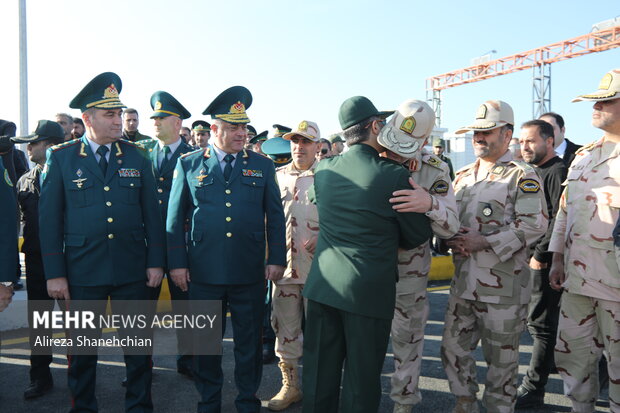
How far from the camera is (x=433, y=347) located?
4.97m

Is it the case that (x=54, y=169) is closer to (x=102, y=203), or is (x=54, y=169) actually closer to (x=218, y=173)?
(x=102, y=203)

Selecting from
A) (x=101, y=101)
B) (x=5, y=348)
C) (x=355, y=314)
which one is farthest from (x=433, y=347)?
(x=5, y=348)

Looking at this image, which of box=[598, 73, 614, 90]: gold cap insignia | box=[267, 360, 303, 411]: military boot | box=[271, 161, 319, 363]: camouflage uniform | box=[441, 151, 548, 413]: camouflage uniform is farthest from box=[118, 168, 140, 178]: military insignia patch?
box=[598, 73, 614, 90]: gold cap insignia

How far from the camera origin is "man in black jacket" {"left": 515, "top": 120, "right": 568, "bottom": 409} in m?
3.76

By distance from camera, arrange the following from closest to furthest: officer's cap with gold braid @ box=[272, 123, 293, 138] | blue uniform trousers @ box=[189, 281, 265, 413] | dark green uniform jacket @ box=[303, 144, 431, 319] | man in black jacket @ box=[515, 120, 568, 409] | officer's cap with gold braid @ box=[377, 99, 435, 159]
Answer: dark green uniform jacket @ box=[303, 144, 431, 319]
officer's cap with gold braid @ box=[377, 99, 435, 159]
blue uniform trousers @ box=[189, 281, 265, 413]
man in black jacket @ box=[515, 120, 568, 409]
officer's cap with gold braid @ box=[272, 123, 293, 138]

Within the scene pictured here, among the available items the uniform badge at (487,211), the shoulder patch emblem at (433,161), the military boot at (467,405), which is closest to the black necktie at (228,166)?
the shoulder patch emblem at (433,161)

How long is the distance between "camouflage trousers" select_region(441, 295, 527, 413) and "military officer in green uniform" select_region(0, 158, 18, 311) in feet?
9.61

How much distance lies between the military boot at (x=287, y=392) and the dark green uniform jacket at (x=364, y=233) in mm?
1417

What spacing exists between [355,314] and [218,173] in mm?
1532

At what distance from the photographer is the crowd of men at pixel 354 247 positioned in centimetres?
255

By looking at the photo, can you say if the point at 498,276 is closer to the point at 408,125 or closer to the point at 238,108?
the point at 408,125

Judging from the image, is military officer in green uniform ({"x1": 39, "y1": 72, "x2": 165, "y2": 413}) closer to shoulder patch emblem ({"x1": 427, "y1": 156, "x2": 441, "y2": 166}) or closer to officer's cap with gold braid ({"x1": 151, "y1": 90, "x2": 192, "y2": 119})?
officer's cap with gold braid ({"x1": 151, "y1": 90, "x2": 192, "y2": 119})

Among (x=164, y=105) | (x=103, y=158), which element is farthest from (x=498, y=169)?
(x=164, y=105)

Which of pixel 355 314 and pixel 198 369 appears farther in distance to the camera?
pixel 198 369
